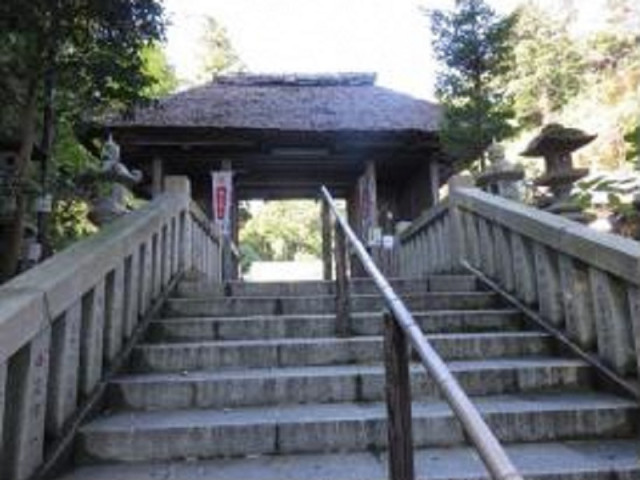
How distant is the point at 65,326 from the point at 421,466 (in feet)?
5.85

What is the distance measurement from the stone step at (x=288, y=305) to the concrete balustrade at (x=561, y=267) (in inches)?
21.1

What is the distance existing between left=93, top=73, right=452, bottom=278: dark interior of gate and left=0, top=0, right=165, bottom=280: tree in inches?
195

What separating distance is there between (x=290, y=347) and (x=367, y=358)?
1.63 feet

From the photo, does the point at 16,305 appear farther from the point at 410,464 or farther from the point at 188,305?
the point at 188,305

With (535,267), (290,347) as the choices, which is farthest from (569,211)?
(290,347)

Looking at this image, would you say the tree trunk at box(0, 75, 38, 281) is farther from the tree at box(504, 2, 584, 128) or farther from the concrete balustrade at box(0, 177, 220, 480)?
the tree at box(504, 2, 584, 128)

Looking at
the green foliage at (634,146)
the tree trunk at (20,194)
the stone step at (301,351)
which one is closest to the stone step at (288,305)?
the stone step at (301,351)

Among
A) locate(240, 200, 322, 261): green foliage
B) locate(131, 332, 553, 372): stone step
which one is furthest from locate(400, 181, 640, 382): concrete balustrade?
locate(240, 200, 322, 261): green foliage

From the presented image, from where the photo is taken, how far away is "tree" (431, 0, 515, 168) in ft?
36.4

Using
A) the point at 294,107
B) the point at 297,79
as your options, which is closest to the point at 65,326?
the point at 294,107

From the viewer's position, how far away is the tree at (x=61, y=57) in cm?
593

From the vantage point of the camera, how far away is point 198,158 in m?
13.6

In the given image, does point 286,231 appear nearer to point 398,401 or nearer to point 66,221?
point 66,221

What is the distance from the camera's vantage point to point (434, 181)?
13.3m
